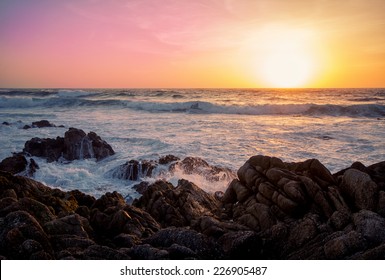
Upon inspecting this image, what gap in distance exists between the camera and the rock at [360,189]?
489 cm

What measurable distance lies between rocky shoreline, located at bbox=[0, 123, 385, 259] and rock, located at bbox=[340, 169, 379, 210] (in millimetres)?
14

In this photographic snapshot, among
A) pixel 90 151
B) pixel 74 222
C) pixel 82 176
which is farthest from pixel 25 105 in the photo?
pixel 74 222

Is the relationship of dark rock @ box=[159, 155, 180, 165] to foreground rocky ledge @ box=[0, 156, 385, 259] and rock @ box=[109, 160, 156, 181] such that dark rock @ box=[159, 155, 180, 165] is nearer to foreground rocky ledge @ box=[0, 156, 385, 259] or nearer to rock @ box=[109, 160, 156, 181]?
rock @ box=[109, 160, 156, 181]

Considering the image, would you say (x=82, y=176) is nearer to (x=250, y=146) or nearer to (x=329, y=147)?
(x=250, y=146)

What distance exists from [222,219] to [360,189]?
86.8 inches

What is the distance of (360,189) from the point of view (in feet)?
16.7

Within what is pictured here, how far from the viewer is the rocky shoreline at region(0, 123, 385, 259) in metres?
3.46

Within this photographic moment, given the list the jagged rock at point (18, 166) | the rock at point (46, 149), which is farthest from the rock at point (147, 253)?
the rock at point (46, 149)

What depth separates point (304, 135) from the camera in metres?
15.0

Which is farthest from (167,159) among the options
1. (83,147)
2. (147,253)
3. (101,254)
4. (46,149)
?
(101,254)

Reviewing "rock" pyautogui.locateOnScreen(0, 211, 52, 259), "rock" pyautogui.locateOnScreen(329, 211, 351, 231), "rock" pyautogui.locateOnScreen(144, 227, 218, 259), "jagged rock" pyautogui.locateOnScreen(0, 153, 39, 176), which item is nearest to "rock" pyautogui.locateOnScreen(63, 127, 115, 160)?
"jagged rock" pyautogui.locateOnScreen(0, 153, 39, 176)

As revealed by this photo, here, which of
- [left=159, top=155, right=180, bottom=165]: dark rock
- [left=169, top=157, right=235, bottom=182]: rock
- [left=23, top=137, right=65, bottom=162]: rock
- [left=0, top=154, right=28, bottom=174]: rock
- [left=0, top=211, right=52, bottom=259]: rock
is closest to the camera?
[left=0, top=211, right=52, bottom=259]: rock

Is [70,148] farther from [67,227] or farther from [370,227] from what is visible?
[370,227]
